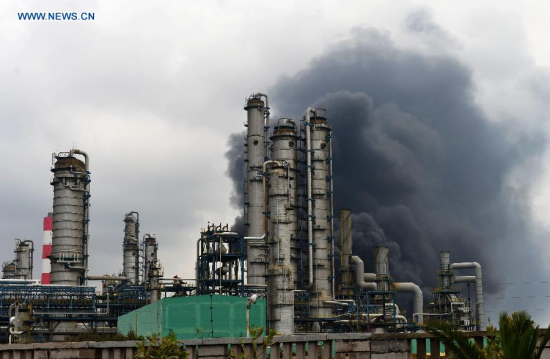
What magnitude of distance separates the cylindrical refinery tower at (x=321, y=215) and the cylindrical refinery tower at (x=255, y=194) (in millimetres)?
5456

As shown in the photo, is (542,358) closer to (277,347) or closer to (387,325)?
(277,347)

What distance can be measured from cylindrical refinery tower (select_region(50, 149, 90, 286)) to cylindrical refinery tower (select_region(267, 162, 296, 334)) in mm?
19977

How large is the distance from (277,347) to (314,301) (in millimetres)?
55703

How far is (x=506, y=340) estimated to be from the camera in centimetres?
1434

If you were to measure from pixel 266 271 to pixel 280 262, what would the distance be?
7482mm

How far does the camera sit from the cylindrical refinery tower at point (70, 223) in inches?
2655

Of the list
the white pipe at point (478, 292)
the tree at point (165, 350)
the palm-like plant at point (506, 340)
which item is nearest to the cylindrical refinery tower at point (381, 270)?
the white pipe at point (478, 292)

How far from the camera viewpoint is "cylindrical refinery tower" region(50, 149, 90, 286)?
221 feet

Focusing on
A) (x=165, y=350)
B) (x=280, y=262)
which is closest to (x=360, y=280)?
(x=280, y=262)

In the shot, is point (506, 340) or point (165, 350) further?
point (165, 350)

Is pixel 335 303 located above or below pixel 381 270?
below

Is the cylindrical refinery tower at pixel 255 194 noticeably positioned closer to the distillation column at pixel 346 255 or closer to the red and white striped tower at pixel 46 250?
the distillation column at pixel 346 255

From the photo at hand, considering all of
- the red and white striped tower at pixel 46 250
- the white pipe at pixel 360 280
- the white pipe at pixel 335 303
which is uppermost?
the red and white striped tower at pixel 46 250

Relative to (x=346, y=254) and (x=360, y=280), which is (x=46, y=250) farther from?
(x=360, y=280)
